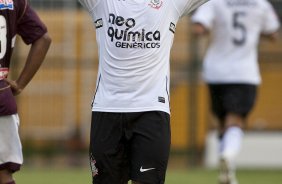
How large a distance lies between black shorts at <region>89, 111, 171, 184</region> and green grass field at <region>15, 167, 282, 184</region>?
5.30 meters

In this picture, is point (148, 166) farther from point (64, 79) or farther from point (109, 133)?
point (64, 79)

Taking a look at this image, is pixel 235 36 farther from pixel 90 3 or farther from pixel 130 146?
pixel 130 146

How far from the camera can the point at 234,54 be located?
40.0ft

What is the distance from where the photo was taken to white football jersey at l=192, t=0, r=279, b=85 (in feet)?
39.7

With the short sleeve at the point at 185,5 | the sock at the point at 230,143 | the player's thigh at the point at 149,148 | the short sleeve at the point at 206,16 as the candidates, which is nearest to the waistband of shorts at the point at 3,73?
the player's thigh at the point at 149,148

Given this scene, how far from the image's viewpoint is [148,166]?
7.31 m

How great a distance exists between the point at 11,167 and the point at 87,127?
12.0 m

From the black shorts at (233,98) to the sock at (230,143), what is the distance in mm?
265

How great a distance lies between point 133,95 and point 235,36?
197 inches

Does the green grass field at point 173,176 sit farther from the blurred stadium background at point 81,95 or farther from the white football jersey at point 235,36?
the blurred stadium background at point 81,95

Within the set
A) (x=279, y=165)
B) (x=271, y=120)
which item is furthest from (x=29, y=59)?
(x=271, y=120)

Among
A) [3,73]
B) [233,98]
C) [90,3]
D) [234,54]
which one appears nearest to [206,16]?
[234,54]

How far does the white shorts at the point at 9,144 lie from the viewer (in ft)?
24.6

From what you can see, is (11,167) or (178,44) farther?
(178,44)
